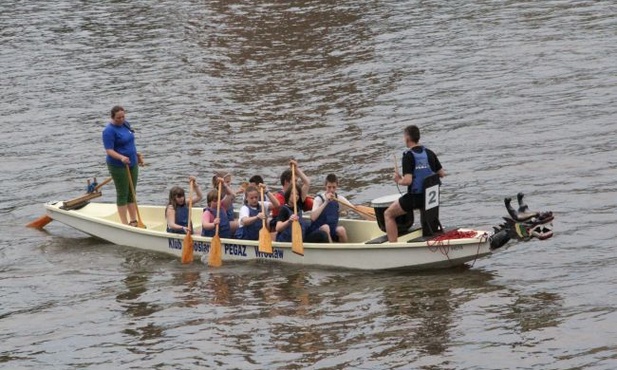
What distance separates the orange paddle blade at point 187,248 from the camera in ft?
59.5

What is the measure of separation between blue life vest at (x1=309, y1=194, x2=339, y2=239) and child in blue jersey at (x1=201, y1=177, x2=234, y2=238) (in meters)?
1.53

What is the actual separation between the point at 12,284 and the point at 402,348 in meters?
6.89

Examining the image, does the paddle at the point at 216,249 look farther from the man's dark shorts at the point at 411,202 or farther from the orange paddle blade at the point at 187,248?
the man's dark shorts at the point at 411,202

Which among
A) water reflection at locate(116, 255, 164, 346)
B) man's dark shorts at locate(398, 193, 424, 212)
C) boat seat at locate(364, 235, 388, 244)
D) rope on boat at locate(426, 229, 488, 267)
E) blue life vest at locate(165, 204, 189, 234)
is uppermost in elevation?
man's dark shorts at locate(398, 193, 424, 212)

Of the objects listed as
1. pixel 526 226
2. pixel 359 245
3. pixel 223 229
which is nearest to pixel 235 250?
pixel 223 229

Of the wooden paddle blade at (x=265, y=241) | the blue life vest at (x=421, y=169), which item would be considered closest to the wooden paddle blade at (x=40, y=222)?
the wooden paddle blade at (x=265, y=241)

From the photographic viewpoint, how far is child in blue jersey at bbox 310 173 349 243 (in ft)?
→ 56.8

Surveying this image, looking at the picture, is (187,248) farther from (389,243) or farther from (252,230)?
(389,243)

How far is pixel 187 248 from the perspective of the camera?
717 inches

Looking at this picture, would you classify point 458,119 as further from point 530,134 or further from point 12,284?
point 12,284

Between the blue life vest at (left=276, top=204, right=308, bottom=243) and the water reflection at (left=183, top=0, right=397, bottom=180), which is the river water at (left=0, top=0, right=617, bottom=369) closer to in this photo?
the water reflection at (left=183, top=0, right=397, bottom=180)

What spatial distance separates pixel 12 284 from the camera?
18156mm

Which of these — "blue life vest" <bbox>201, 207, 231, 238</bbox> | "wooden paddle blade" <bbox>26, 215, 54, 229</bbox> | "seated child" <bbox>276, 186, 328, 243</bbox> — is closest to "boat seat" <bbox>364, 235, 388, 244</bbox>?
"seated child" <bbox>276, 186, 328, 243</bbox>

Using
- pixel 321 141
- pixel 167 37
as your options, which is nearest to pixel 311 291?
pixel 321 141
